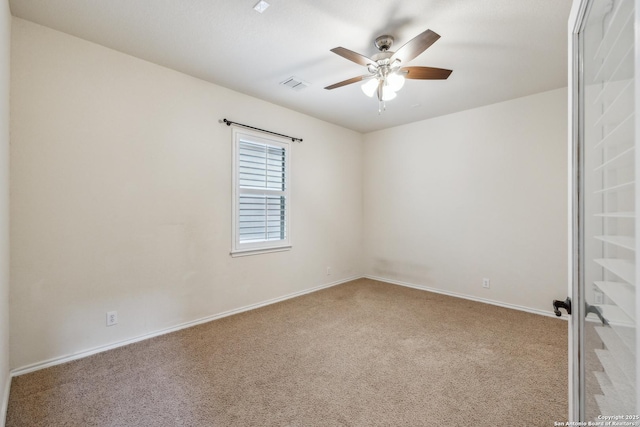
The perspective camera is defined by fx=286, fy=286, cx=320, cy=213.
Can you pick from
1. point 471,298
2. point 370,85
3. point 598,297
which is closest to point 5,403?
point 598,297

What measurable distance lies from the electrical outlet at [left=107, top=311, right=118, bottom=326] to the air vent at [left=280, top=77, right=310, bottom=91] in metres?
2.77

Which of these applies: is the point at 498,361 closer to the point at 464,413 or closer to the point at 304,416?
the point at 464,413

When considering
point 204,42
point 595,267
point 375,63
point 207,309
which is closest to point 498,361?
point 595,267

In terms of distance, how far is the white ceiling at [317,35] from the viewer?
197 cm

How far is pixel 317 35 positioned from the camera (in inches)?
89.6

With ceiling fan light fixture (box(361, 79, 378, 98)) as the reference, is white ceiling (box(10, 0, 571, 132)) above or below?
above

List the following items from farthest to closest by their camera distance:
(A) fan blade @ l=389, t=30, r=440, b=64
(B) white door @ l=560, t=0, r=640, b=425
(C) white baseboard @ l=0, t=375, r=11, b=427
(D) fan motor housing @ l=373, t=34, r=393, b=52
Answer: (D) fan motor housing @ l=373, t=34, r=393, b=52 → (A) fan blade @ l=389, t=30, r=440, b=64 → (C) white baseboard @ l=0, t=375, r=11, b=427 → (B) white door @ l=560, t=0, r=640, b=425

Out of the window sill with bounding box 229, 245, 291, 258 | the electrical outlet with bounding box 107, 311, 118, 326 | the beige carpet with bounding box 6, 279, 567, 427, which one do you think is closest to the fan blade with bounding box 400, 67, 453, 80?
the beige carpet with bounding box 6, 279, 567, 427

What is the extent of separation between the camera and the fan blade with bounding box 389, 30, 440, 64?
1791mm

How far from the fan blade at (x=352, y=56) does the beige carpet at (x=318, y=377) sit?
2306 millimetres

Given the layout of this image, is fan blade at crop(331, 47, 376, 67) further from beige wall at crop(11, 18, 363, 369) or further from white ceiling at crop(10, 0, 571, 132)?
beige wall at crop(11, 18, 363, 369)

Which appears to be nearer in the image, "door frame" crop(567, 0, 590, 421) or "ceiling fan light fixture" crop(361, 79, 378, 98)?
"door frame" crop(567, 0, 590, 421)

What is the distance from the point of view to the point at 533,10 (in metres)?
1.97

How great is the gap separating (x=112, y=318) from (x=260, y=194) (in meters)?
1.93
